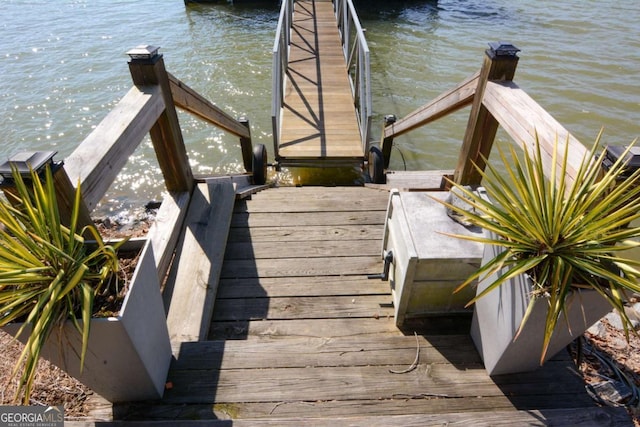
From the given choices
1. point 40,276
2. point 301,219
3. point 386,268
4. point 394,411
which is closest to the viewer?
point 40,276

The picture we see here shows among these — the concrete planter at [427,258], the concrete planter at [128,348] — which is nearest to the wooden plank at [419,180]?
the concrete planter at [427,258]

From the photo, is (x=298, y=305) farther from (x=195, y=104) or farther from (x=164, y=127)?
(x=195, y=104)

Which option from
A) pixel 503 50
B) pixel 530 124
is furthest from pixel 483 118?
pixel 530 124

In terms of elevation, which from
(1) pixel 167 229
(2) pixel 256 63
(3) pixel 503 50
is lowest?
(2) pixel 256 63

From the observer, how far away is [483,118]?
278cm

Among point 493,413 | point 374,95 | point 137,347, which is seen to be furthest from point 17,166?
point 374,95

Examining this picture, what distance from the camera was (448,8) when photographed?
1540cm

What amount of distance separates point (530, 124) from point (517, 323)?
1107 millimetres

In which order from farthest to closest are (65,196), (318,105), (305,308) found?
(318,105) → (305,308) → (65,196)

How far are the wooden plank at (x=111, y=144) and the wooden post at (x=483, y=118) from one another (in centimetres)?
191

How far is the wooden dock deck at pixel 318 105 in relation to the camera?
558 centimetres

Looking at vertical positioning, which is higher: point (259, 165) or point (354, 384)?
point (354, 384)

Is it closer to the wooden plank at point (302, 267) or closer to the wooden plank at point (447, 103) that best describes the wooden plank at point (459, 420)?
the wooden plank at point (302, 267)

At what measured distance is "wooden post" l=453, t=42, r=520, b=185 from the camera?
2.50 meters
